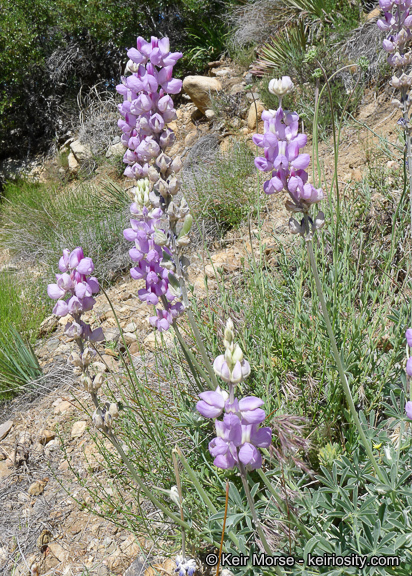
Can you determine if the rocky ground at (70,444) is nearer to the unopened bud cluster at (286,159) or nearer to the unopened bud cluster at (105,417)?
the unopened bud cluster at (105,417)

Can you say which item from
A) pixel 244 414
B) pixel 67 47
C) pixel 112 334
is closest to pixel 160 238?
pixel 244 414

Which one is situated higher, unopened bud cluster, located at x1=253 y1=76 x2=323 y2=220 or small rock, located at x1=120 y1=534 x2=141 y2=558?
unopened bud cluster, located at x1=253 y1=76 x2=323 y2=220

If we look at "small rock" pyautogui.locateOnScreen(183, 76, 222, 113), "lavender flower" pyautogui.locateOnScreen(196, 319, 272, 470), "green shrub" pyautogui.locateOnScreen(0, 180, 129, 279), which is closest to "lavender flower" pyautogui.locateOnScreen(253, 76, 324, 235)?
"lavender flower" pyautogui.locateOnScreen(196, 319, 272, 470)

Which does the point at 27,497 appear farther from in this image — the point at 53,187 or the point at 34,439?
the point at 53,187

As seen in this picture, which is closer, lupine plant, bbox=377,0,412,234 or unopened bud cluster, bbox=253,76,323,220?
unopened bud cluster, bbox=253,76,323,220

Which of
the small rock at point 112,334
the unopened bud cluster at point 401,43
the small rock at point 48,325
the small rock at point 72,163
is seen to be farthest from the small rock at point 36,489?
the small rock at point 72,163

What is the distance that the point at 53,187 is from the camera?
7.29 m

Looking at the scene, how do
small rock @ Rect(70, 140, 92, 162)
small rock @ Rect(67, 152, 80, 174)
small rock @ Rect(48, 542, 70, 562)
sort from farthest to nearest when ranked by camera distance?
1. small rock @ Rect(67, 152, 80, 174)
2. small rock @ Rect(70, 140, 92, 162)
3. small rock @ Rect(48, 542, 70, 562)

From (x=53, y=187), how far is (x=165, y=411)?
20.0 ft

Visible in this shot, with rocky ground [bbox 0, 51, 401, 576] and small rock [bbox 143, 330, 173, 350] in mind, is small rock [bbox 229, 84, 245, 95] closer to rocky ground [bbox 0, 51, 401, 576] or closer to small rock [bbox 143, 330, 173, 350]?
rocky ground [bbox 0, 51, 401, 576]

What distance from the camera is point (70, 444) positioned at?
106 inches

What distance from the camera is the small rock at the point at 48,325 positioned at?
4012 millimetres

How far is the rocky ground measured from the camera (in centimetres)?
209

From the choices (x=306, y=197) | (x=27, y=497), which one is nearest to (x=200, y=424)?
(x=306, y=197)
